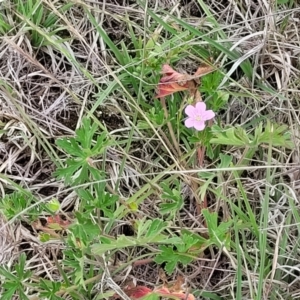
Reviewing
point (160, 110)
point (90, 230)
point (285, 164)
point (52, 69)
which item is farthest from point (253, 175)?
point (52, 69)

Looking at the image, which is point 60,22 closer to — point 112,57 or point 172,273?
point 112,57

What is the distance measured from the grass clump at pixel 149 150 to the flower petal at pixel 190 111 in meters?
0.02

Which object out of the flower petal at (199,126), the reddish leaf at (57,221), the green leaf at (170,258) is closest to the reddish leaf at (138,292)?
the green leaf at (170,258)

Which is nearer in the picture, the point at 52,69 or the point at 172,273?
the point at 172,273

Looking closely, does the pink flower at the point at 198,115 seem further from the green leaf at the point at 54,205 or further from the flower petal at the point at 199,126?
the green leaf at the point at 54,205

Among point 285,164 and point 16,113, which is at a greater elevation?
point 16,113

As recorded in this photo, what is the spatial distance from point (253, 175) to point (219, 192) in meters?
0.17

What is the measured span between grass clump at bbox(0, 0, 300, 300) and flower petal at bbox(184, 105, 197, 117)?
0.07ft

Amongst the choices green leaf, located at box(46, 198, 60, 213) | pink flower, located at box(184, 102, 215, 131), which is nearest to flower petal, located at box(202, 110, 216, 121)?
pink flower, located at box(184, 102, 215, 131)

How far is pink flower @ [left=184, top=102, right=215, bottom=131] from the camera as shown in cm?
161

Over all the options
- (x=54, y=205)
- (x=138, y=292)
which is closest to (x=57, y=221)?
(x=54, y=205)

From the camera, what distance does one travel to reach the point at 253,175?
1738 millimetres

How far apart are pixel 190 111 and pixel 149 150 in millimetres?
223

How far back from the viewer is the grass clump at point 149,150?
1.56 m
